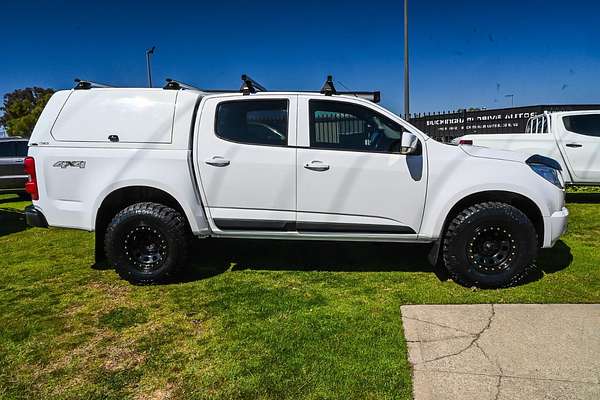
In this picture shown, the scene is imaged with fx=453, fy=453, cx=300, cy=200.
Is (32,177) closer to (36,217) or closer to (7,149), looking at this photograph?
(36,217)

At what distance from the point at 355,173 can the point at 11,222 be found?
776cm

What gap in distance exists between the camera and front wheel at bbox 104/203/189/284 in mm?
4637

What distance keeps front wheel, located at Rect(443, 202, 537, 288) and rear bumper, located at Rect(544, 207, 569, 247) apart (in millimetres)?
189

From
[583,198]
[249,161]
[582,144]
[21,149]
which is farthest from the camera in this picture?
[21,149]

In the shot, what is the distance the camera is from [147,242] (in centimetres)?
479

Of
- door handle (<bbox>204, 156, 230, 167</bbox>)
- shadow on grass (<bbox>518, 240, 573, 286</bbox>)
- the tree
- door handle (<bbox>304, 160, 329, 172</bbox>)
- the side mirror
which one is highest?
the tree

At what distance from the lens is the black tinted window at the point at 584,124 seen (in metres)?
8.73

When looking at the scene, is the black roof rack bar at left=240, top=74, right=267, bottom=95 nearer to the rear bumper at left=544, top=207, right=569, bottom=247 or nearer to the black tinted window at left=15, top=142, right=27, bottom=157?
the rear bumper at left=544, top=207, right=569, bottom=247

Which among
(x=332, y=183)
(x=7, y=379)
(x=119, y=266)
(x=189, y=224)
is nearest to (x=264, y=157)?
(x=332, y=183)

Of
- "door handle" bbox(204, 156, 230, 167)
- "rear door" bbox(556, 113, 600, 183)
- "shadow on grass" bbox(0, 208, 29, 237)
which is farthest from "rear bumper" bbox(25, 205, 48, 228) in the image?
"rear door" bbox(556, 113, 600, 183)

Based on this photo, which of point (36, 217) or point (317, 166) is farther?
point (36, 217)

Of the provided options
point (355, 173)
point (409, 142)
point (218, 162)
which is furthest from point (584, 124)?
point (218, 162)

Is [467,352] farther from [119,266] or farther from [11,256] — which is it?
[11,256]

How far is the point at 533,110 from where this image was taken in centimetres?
1309
